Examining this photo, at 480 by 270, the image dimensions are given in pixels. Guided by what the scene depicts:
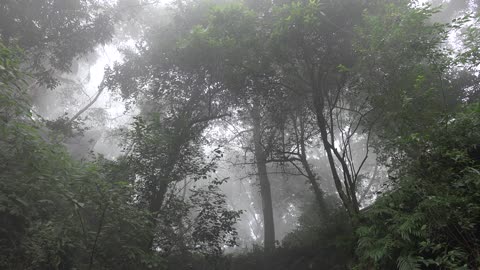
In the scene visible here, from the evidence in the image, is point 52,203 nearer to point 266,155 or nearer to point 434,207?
point 434,207

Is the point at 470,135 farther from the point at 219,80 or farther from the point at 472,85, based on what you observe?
the point at 472,85

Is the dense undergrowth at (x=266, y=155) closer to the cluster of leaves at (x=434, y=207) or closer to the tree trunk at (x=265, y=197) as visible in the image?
the cluster of leaves at (x=434, y=207)

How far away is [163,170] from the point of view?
777cm

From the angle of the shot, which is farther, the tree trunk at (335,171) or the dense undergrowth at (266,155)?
the tree trunk at (335,171)

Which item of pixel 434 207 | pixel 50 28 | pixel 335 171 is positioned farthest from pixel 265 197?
pixel 50 28

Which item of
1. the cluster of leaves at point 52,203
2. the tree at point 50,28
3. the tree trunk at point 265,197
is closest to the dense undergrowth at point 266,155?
the cluster of leaves at point 52,203

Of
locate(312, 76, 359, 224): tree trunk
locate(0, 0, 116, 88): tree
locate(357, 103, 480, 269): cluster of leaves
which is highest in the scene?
locate(0, 0, 116, 88): tree

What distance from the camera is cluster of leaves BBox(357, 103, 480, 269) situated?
4293 mm

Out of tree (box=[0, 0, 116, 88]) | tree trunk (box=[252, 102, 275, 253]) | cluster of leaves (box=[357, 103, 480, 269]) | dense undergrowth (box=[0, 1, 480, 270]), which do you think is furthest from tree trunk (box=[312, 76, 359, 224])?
tree (box=[0, 0, 116, 88])

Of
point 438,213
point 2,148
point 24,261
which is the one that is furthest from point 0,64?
point 438,213

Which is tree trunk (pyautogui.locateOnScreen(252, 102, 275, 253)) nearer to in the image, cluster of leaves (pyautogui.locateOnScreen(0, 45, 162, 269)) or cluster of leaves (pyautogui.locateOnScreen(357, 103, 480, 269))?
cluster of leaves (pyautogui.locateOnScreen(357, 103, 480, 269))

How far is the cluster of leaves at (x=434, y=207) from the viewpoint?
4293 millimetres

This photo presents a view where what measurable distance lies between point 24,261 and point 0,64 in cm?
360

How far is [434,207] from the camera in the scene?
4434 mm
